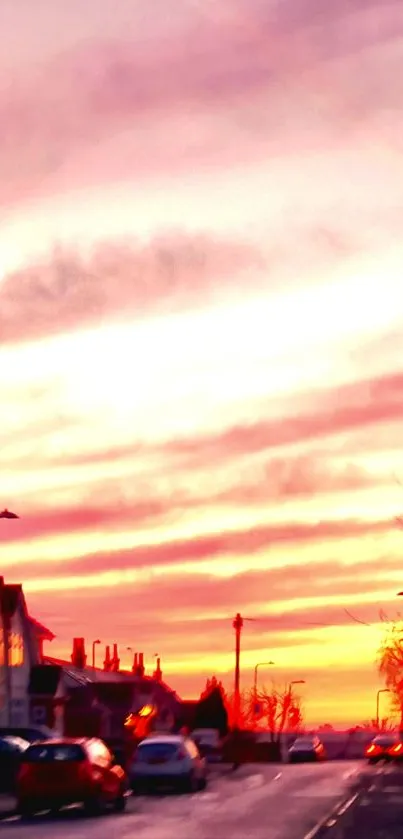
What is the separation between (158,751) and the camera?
4506 centimetres

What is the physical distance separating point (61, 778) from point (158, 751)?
10194mm

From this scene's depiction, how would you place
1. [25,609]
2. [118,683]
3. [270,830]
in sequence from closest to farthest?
1. [270,830]
2. [25,609]
3. [118,683]

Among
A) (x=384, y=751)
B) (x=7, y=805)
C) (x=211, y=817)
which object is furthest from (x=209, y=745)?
(x=211, y=817)

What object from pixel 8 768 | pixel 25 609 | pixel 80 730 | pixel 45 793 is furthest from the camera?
pixel 80 730

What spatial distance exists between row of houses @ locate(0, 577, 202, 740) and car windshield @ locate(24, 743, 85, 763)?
39.4 m

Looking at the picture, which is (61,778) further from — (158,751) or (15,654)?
(15,654)

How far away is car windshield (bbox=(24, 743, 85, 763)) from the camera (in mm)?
35344

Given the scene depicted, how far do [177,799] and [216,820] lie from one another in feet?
33.0

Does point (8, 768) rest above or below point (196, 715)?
below

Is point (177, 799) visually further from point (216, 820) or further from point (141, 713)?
point (141, 713)

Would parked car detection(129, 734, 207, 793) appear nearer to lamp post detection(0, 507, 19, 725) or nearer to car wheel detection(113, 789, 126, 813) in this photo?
car wheel detection(113, 789, 126, 813)

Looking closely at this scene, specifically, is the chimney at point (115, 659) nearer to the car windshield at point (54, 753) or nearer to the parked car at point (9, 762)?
the parked car at point (9, 762)

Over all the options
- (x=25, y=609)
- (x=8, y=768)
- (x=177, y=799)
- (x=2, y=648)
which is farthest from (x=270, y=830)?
(x=25, y=609)

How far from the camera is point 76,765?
35.1m
